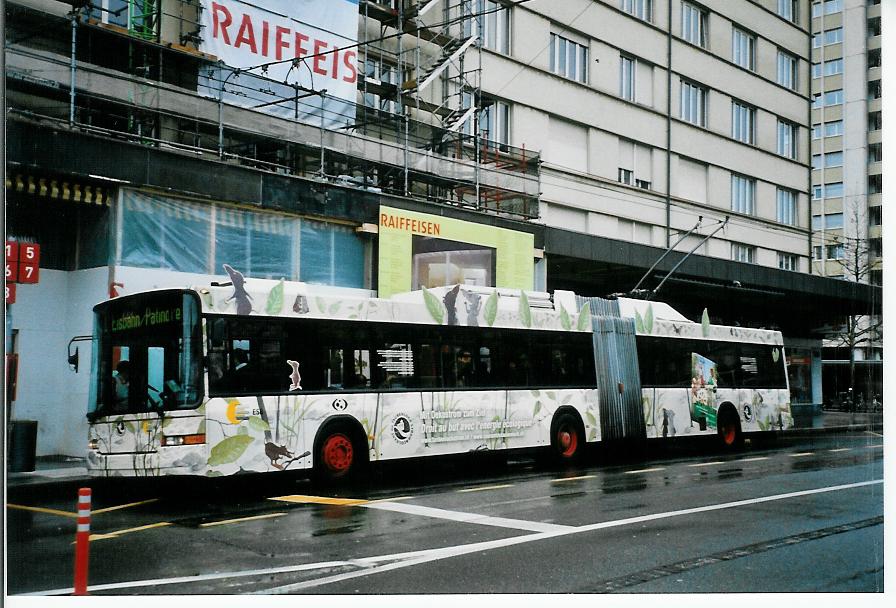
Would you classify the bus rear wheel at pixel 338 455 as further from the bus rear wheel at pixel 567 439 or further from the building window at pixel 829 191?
the building window at pixel 829 191

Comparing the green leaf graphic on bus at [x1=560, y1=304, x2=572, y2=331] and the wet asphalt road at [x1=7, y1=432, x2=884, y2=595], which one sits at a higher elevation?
the green leaf graphic on bus at [x1=560, y1=304, x2=572, y2=331]

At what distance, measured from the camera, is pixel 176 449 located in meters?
12.7

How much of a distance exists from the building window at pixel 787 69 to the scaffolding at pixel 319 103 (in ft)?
14.5

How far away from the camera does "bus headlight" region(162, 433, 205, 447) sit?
12.7 m

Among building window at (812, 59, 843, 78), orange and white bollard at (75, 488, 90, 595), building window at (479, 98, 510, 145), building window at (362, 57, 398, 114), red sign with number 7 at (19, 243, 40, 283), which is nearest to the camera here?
orange and white bollard at (75, 488, 90, 595)

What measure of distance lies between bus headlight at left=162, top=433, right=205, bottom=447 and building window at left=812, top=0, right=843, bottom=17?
10027 millimetres

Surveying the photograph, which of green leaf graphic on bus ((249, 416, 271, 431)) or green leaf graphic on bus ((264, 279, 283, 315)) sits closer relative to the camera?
green leaf graphic on bus ((249, 416, 271, 431))

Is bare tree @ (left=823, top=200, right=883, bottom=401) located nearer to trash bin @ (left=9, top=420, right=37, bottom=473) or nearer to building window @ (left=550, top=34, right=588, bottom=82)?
building window @ (left=550, top=34, right=588, bottom=82)

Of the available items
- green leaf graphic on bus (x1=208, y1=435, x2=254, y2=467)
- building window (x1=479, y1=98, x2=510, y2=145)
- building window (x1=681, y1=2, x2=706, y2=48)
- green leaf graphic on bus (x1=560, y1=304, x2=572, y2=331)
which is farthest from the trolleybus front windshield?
building window (x1=681, y1=2, x2=706, y2=48)

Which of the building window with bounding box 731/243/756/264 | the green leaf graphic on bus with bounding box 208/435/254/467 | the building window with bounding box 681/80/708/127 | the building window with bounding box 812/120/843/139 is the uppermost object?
the building window with bounding box 681/80/708/127

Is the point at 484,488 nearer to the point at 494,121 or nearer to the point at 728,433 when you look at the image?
the point at 494,121

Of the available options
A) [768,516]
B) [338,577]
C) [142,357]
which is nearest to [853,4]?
[768,516]

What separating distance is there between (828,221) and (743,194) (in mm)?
2242

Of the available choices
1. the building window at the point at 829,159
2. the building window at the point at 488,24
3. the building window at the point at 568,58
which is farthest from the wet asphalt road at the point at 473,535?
the building window at the point at 488,24
